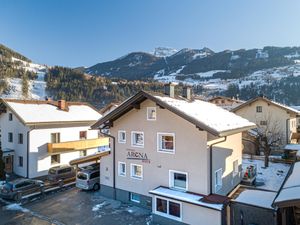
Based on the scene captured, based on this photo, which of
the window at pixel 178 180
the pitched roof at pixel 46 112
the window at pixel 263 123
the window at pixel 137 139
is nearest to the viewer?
the window at pixel 178 180

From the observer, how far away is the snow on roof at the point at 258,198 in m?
12.9

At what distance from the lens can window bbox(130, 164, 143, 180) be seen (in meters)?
17.9

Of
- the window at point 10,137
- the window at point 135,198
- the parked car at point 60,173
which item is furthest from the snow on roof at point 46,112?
the window at point 135,198

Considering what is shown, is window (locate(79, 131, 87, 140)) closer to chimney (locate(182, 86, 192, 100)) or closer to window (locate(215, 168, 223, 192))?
chimney (locate(182, 86, 192, 100))

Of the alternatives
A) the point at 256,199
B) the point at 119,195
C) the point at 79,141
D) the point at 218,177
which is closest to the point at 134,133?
the point at 119,195

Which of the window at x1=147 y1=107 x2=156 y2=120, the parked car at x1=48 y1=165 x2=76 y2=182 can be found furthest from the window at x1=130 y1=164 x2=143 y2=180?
the parked car at x1=48 y1=165 x2=76 y2=182

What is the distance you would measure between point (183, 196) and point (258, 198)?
172 inches

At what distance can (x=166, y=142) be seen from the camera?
1681cm

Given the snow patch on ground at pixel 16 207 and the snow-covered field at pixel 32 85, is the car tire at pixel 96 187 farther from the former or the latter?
the snow-covered field at pixel 32 85

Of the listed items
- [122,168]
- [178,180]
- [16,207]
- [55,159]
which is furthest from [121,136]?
[55,159]

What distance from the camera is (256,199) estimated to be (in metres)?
13.6

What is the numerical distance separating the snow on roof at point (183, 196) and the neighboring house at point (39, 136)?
1273 centimetres

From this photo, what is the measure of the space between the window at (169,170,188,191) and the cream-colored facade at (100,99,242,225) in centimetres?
19

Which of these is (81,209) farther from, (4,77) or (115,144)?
(4,77)
